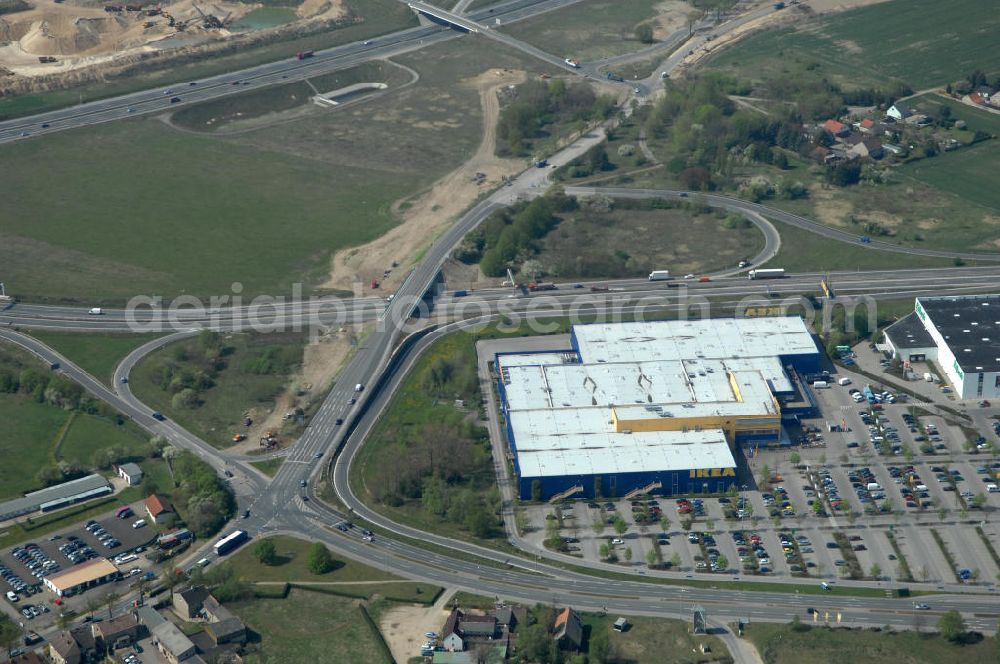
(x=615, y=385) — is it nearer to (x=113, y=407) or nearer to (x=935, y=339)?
(x=935, y=339)

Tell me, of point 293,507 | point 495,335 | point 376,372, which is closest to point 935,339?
point 495,335

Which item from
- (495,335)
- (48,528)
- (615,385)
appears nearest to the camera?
(48,528)

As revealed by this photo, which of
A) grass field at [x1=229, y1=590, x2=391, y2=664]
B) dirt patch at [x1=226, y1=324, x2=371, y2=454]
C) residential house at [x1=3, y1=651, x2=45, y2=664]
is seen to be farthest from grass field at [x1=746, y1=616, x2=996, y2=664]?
residential house at [x1=3, y1=651, x2=45, y2=664]

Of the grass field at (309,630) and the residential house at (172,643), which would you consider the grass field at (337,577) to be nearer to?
the grass field at (309,630)

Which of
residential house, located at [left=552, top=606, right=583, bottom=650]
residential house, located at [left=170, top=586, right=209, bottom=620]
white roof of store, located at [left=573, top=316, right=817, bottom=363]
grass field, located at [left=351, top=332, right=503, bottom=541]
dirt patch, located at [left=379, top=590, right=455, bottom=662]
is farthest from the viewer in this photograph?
white roof of store, located at [left=573, top=316, right=817, bottom=363]

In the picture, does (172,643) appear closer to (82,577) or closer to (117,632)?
(117,632)

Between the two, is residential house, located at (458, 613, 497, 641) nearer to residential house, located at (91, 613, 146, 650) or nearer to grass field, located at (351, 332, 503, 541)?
grass field, located at (351, 332, 503, 541)

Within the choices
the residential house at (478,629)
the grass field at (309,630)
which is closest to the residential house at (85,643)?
the grass field at (309,630)
